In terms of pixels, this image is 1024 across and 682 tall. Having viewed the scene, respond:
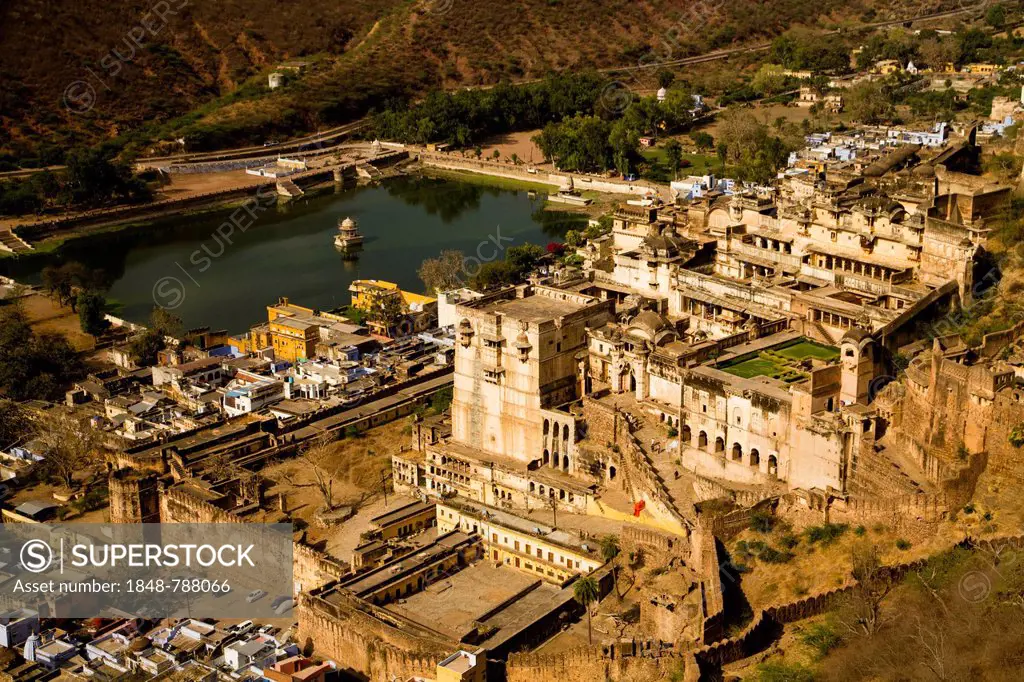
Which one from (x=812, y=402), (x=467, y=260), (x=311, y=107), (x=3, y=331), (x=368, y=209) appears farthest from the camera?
(x=311, y=107)

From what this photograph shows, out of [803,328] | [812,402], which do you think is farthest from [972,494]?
[803,328]

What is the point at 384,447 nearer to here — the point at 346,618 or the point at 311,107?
the point at 346,618

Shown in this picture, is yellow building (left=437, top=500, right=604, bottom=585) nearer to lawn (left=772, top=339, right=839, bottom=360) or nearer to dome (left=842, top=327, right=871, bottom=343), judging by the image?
lawn (left=772, top=339, right=839, bottom=360)

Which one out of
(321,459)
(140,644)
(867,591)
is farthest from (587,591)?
(321,459)

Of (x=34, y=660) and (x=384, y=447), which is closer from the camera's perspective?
(x=34, y=660)

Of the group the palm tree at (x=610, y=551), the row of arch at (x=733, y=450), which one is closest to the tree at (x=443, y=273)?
the row of arch at (x=733, y=450)

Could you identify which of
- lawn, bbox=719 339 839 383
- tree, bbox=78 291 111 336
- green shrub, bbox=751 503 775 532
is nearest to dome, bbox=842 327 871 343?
lawn, bbox=719 339 839 383
